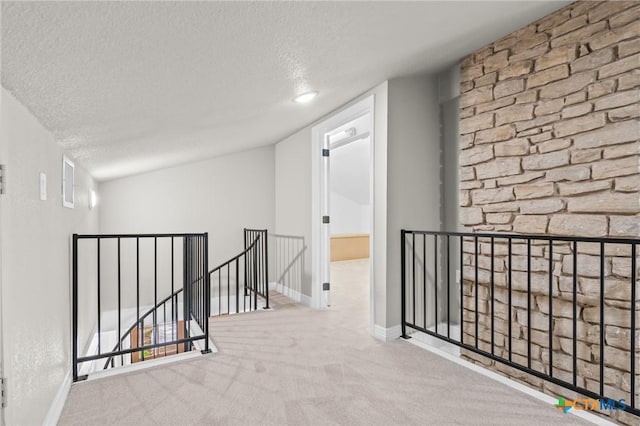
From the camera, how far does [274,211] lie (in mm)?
5168

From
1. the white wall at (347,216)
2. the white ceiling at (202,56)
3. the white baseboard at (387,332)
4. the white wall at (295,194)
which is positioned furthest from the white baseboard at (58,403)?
the white wall at (347,216)

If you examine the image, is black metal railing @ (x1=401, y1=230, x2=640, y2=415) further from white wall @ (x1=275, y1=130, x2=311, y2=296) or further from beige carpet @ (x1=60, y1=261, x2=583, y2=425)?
white wall @ (x1=275, y1=130, x2=311, y2=296)

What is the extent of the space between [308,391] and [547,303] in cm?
162

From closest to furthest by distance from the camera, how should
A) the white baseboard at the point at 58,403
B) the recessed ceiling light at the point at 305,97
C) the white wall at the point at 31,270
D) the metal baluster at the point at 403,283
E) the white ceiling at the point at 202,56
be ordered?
the white ceiling at the point at 202,56, the white wall at the point at 31,270, the white baseboard at the point at 58,403, the recessed ceiling light at the point at 305,97, the metal baluster at the point at 403,283

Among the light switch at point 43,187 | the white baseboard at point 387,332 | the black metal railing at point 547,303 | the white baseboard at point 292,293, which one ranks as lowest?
the white baseboard at point 292,293

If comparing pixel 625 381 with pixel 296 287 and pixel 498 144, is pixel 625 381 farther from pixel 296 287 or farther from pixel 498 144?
pixel 296 287

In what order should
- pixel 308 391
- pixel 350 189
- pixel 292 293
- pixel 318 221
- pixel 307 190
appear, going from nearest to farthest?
pixel 308 391
pixel 318 221
pixel 307 190
pixel 292 293
pixel 350 189

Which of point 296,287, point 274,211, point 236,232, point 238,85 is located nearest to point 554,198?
point 238,85

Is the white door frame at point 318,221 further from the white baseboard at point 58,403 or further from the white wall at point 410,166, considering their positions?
the white baseboard at point 58,403

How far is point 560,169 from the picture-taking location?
2148 millimetres

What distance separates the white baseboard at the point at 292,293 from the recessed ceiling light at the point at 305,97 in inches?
85.8

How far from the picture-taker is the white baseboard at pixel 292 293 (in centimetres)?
398

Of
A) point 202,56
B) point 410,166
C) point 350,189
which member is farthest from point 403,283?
point 350,189

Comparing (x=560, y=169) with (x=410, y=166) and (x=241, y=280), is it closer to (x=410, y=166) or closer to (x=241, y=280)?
(x=410, y=166)
